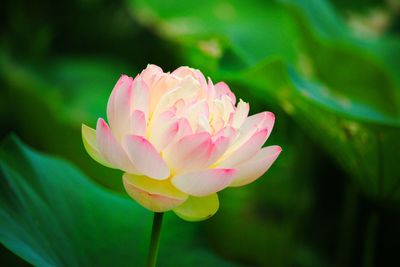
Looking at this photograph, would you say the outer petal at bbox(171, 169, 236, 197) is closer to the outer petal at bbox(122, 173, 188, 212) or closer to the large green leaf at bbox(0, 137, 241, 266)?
the outer petal at bbox(122, 173, 188, 212)

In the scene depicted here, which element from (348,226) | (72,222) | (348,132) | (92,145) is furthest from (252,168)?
(348,226)

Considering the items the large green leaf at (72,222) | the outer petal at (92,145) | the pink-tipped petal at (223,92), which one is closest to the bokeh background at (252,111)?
the large green leaf at (72,222)

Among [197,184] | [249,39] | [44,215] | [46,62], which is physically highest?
[197,184]

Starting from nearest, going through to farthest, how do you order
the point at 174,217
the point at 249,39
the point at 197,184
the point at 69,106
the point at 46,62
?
the point at 197,184, the point at 174,217, the point at 249,39, the point at 69,106, the point at 46,62

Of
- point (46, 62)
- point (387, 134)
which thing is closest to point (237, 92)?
point (387, 134)

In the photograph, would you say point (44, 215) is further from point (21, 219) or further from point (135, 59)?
point (135, 59)

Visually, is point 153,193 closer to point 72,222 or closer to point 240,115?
point 240,115
